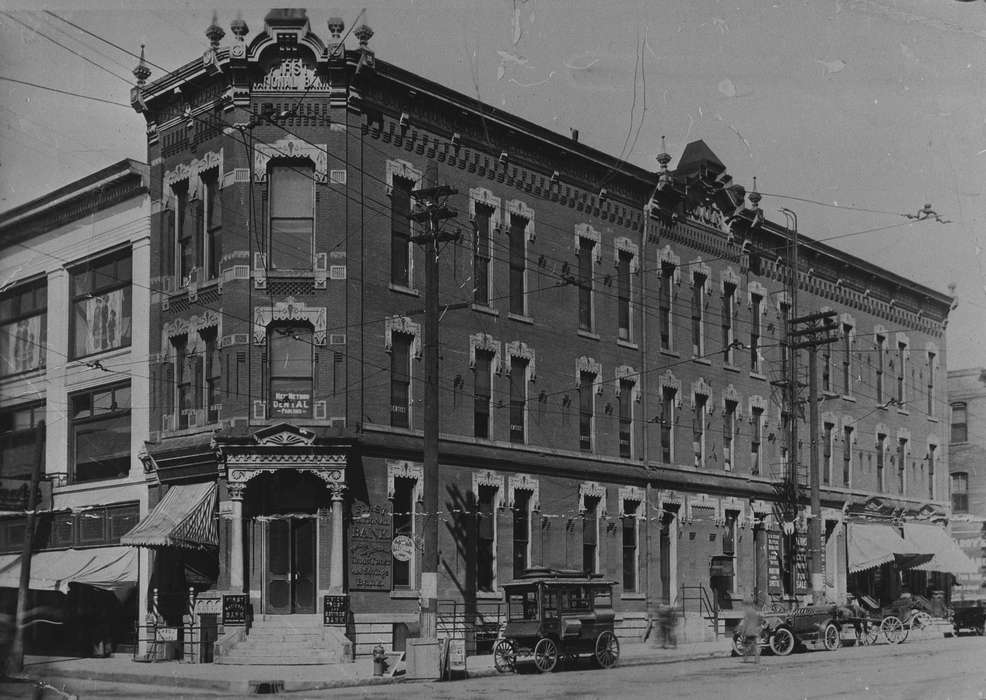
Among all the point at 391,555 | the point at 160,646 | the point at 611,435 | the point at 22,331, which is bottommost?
the point at 160,646

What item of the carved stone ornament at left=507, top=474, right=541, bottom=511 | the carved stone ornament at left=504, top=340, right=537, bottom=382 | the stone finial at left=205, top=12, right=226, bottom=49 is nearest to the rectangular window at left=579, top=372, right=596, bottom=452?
the carved stone ornament at left=504, top=340, right=537, bottom=382

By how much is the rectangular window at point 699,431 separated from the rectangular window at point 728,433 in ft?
4.31

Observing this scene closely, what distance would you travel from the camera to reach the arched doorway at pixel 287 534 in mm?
29812

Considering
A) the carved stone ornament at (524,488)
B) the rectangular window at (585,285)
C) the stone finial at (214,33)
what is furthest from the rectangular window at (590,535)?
the stone finial at (214,33)

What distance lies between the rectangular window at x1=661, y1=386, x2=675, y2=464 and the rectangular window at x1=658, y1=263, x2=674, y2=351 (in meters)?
1.54

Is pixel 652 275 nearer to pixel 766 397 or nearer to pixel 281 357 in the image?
pixel 766 397

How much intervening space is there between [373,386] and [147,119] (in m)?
9.45

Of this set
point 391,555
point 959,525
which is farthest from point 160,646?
point 959,525

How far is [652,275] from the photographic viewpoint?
41469mm

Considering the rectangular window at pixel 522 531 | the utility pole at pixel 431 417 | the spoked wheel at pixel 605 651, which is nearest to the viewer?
the utility pole at pixel 431 417

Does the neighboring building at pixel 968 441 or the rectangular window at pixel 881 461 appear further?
the neighboring building at pixel 968 441

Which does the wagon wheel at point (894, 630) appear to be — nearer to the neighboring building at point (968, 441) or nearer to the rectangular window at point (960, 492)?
the neighboring building at point (968, 441)

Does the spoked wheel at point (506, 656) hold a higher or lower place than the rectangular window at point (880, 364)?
lower

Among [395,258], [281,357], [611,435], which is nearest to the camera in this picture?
[281,357]
